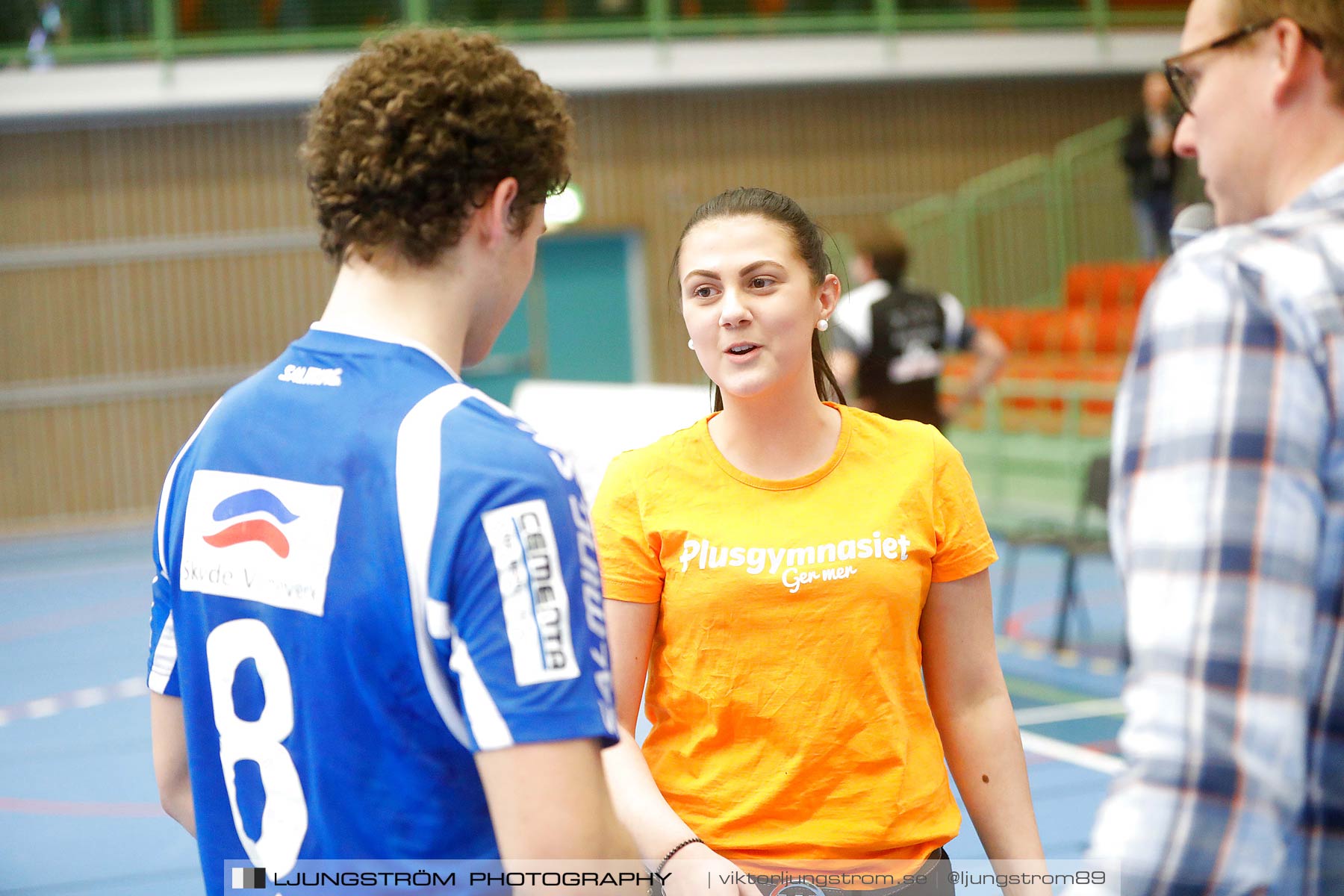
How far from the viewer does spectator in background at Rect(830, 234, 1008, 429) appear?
6418mm

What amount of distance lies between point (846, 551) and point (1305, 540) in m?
0.93

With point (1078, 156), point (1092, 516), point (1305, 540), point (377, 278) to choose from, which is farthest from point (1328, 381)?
point (1078, 156)

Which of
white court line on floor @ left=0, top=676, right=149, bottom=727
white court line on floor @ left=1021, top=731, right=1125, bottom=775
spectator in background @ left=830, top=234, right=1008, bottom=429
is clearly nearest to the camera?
white court line on floor @ left=1021, top=731, right=1125, bottom=775

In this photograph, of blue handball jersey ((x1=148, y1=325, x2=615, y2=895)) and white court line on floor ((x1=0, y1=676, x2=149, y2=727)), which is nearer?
blue handball jersey ((x1=148, y1=325, x2=615, y2=895))

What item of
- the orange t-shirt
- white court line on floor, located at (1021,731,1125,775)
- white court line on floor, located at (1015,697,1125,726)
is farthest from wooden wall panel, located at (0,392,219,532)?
the orange t-shirt

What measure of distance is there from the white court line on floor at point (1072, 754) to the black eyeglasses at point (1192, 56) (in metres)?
4.14

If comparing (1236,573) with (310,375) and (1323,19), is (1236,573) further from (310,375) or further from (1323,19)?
(310,375)

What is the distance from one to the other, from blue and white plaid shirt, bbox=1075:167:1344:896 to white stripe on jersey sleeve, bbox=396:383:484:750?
63 centimetres

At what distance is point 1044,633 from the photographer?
7.22m

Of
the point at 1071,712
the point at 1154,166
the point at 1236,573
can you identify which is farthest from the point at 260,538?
the point at 1154,166

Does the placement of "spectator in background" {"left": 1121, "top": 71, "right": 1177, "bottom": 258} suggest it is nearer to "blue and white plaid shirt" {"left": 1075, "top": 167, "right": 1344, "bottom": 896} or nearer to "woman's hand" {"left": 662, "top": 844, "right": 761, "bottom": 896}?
"woman's hand" {"left": 662, "top": 844, "right": 761, "bottom": 896}

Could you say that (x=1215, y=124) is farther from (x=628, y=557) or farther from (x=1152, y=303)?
(x=628, y=557)

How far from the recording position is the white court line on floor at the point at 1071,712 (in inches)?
223

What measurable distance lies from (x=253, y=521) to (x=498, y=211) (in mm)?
425
